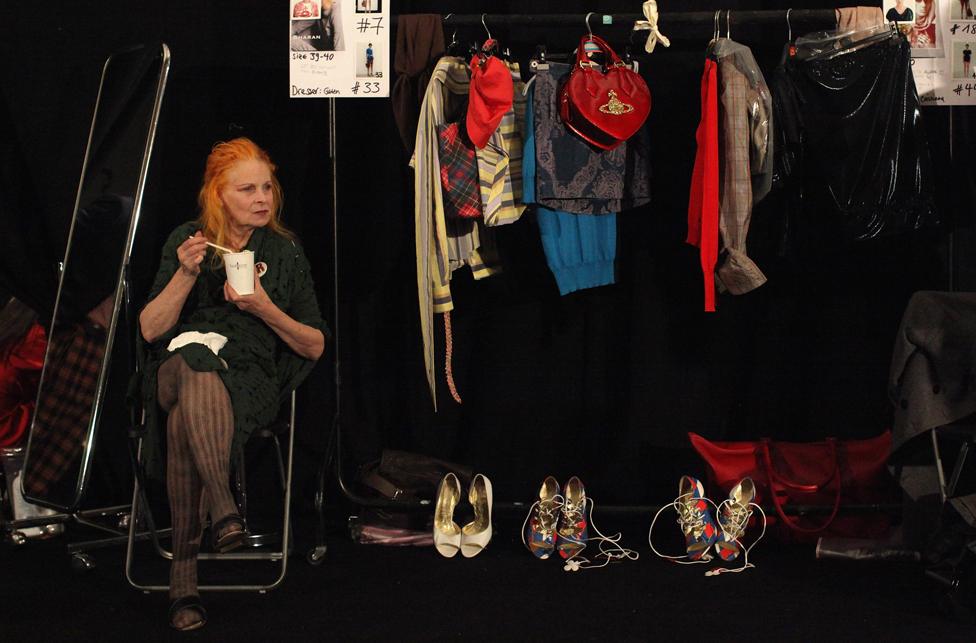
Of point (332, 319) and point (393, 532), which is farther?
point (332, 319)

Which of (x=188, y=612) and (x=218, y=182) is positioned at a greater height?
(x=218, y=182)

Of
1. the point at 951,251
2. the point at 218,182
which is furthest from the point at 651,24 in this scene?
the point at 218,182

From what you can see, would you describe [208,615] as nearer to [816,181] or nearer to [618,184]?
[618,184]

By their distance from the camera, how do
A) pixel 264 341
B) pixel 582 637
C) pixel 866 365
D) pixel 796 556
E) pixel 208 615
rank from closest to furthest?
pixel 582 637 < pixel 208 615 < pixel 264 341 < pixel 796 556 < pixel 866 365

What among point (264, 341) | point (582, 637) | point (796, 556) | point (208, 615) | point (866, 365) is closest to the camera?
point (582, 637)

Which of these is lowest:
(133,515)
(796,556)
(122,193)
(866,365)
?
(796,556)

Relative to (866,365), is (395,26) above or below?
above

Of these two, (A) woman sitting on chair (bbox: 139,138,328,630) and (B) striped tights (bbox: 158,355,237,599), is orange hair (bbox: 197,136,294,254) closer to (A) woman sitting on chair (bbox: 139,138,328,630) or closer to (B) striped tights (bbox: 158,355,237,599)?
(A) woman sitting on chair (bbox: 139,138,328,630)

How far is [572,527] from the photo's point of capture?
134 inches

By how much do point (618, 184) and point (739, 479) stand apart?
1.04m

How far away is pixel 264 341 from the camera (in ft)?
10.3

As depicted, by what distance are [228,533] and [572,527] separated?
3.72 ft

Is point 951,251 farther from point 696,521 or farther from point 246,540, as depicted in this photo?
point 246,540

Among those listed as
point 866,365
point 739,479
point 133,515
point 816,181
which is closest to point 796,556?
point 739,479
